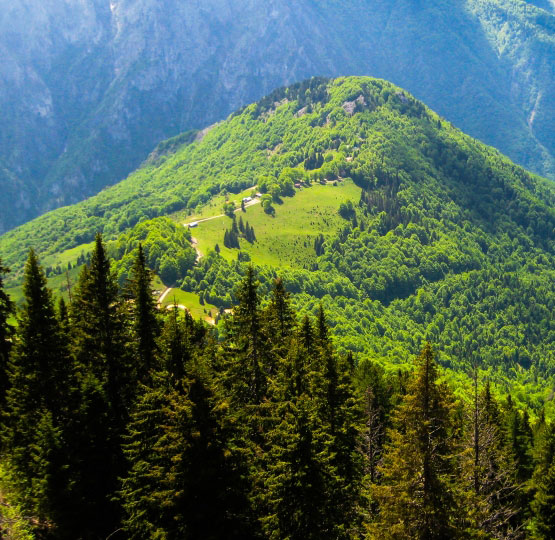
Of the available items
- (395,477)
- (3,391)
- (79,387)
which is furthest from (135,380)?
(395,477)

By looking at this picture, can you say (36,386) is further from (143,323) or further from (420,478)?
(420,478)

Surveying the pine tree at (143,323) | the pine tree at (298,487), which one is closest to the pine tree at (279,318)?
the pine tree at (143,323)

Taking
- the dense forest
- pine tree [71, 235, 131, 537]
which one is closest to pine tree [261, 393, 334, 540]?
the dense forest

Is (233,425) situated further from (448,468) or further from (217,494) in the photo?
(448,468)

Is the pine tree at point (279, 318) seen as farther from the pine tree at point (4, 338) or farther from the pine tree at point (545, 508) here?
the pine tree at point (545, 508)

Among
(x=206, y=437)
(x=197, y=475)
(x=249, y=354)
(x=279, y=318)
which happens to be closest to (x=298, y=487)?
(x=197, y=475)

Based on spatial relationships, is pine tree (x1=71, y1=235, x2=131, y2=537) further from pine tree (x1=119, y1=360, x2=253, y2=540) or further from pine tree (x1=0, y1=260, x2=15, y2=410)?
pine tree (x1=119, y1=360, x2=253, y2=540)
